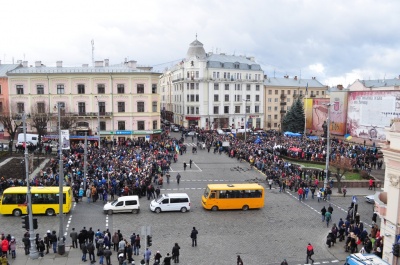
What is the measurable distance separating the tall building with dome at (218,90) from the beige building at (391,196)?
2442 inches

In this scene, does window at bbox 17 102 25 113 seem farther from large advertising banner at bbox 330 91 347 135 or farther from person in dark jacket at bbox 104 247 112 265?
large advertising banner at bbox 330 91 347 135

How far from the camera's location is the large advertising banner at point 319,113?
71.6 meters

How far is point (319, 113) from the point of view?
72.8m

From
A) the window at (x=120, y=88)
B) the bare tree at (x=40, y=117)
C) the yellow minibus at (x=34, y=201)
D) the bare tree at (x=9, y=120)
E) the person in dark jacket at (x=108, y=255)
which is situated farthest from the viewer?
the window at (x=120, y=88)

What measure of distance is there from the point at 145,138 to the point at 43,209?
34558 mm

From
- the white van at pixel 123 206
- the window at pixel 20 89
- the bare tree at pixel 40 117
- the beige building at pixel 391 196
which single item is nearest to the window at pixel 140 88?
the bare tree at pixel 40 117

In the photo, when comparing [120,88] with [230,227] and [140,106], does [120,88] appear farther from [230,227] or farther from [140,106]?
[230,227]

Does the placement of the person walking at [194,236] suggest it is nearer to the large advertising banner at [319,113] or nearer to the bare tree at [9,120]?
the bare tree at [9,120]

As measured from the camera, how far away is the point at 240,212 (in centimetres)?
2909

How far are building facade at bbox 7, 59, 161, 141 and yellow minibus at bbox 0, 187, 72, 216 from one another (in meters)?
Answer: 32.0

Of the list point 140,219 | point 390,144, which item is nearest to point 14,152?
point 140,219

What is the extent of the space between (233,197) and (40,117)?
111 ft

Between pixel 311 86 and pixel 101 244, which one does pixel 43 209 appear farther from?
pixel 311 86

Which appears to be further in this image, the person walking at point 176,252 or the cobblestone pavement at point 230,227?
the cobblestone pavement at point 230,227
